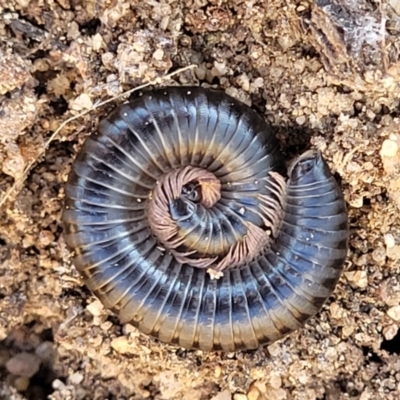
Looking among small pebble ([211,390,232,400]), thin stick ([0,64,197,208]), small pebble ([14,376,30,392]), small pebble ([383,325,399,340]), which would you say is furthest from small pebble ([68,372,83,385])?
small pebble ([383,325,399,340])

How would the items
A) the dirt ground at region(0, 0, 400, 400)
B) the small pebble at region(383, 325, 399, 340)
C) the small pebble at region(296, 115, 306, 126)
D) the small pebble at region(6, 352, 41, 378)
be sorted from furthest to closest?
the small pebble at region(6, 352, 41, 378) < the small pebble at region(383, 325, 399, 340) < the small pebble at region(296, 115, 306, 126) < the dirt ground at region(0, 0, 400, 400)

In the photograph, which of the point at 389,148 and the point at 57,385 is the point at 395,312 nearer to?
the point at 389,148

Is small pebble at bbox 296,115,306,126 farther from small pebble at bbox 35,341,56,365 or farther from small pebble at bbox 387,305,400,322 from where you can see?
small pebble at bbox 35,341,56,365

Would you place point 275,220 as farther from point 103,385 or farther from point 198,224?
point 103,385

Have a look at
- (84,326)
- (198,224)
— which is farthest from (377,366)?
(84,326)

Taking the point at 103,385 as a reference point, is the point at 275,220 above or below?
above

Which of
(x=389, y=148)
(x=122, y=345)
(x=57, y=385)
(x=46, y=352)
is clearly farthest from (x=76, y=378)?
(x=389, y=148)

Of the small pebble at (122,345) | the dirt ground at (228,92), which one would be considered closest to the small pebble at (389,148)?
the dirt ground at (228,92)
